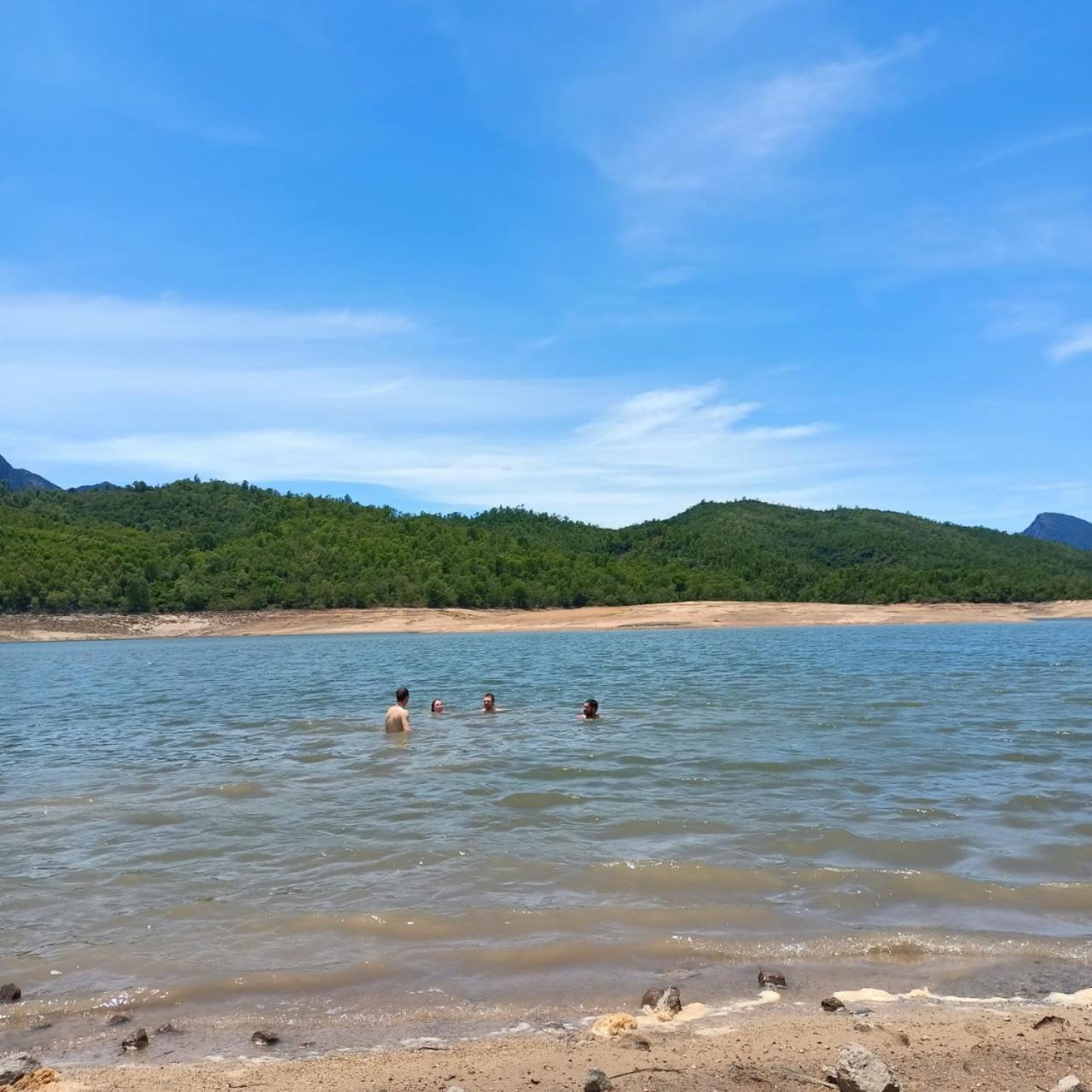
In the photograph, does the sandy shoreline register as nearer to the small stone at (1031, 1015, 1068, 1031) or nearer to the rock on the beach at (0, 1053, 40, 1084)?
the rock on the beach at (0, 1053, 40, 1084)

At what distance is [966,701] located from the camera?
73.9ft

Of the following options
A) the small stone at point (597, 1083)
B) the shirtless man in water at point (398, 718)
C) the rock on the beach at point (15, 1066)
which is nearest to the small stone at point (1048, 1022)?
the small stone at point (597, 1083)

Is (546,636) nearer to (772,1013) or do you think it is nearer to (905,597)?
(905,597)

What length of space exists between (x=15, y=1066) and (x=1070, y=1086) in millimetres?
5546

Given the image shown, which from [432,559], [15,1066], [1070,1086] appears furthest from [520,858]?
[432,559]

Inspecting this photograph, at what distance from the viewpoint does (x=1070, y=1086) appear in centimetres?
461

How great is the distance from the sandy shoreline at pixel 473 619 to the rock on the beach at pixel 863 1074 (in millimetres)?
71745

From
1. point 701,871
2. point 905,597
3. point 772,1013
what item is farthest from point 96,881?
point 905,597

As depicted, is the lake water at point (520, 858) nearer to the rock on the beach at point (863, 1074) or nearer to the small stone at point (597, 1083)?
the small stone at point (597, 1083)

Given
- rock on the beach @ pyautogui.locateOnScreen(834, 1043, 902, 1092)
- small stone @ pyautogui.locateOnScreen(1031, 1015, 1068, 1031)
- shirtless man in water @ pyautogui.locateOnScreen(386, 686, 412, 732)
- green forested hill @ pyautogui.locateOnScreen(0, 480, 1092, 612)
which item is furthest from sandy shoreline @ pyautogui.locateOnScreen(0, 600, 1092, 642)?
rock on the beach @ pyautogui.locateOnScreen(834, 1043, 902, 1092)

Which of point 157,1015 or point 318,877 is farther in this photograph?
point 318,877

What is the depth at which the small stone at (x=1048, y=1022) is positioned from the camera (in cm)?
546

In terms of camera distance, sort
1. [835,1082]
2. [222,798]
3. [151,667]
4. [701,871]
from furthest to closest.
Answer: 1. [151,667]
2. [222,798]
3. [701,871]
4. [835,1082]

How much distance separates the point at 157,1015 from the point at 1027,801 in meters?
10.2
